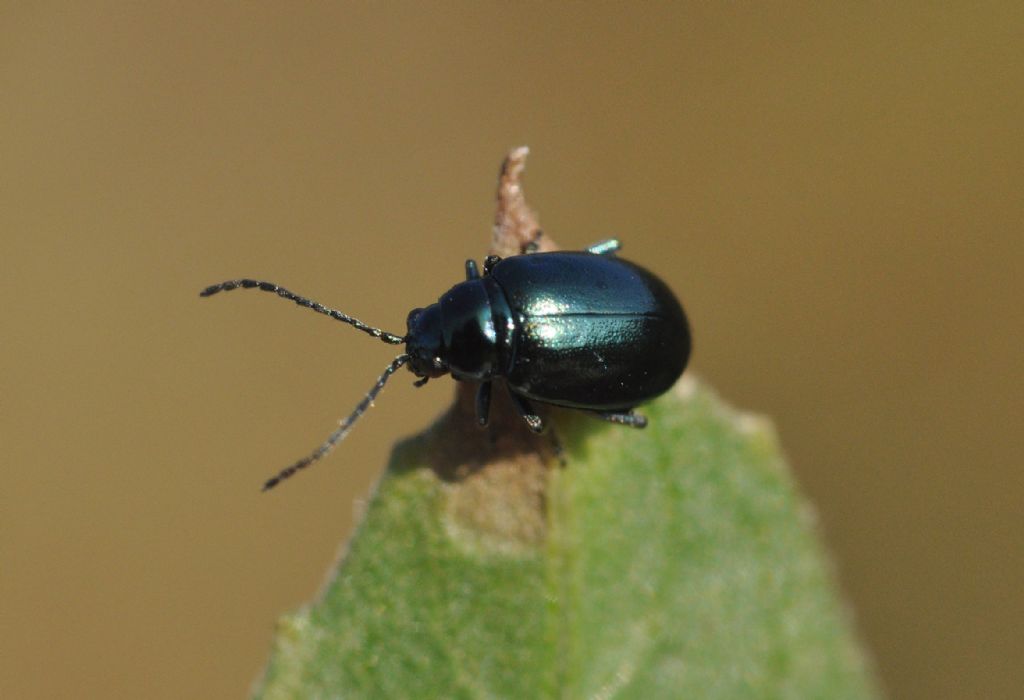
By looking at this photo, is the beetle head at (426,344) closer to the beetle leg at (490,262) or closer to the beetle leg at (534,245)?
the beetle leg at (490,262)

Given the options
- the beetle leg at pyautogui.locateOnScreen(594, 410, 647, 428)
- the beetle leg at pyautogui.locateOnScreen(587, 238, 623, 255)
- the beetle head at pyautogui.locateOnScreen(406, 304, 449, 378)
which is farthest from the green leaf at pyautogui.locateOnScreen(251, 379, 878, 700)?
the beetle leg at pyautogui.locateOnScreen(587, 238, 623, 255)

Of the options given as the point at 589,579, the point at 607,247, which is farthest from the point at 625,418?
the point at 607,247

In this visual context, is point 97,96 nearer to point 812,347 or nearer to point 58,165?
point 58,165

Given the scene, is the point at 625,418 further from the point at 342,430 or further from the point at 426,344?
the point at 342,430

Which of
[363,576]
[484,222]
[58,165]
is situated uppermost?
[363,576]

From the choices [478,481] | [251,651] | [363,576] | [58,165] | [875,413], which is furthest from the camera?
[58,165]

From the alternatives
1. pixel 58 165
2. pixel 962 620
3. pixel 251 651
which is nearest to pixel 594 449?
pixel 251 651
